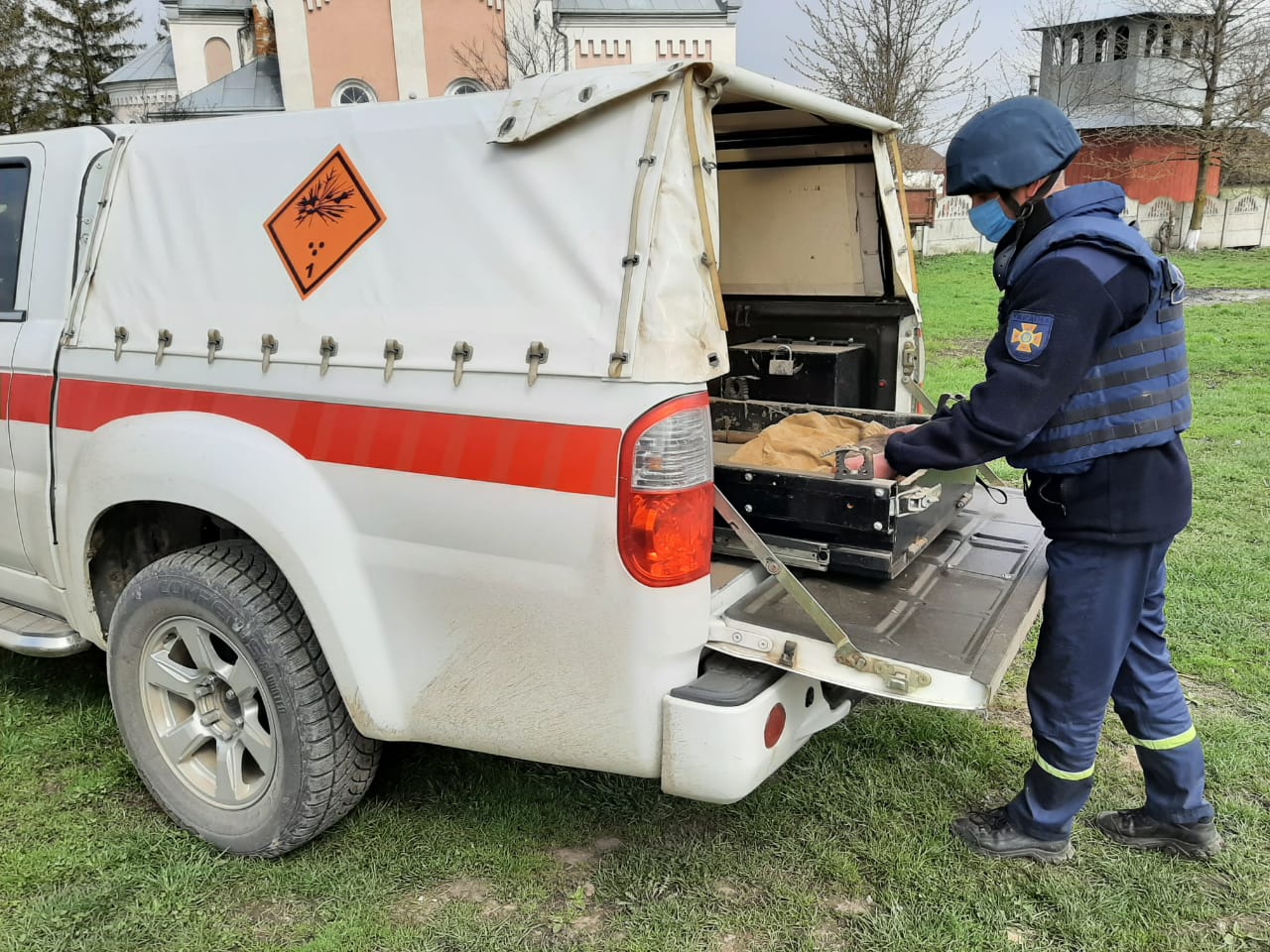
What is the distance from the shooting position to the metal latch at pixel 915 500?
272 cm

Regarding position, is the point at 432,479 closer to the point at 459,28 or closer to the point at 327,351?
the point at 327,351

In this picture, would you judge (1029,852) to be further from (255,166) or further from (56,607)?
(56,607)

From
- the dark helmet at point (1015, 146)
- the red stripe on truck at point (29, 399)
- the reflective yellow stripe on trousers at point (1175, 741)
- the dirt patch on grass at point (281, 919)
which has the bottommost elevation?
the dirt patch on grass at point (281, 919)

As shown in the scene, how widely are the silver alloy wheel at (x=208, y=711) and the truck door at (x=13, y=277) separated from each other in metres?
0.91

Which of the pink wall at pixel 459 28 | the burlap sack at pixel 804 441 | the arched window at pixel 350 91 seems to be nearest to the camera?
the burlap sack at pixel 804 441

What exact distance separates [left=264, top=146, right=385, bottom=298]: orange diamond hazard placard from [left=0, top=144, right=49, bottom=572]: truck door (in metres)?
1.22

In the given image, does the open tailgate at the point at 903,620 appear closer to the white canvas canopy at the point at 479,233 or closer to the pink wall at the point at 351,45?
the white canvas canopy at the point at 479,233

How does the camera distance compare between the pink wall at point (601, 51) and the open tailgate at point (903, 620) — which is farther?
the pink wall at point (601, 51)

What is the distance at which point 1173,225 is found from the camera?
3016cm

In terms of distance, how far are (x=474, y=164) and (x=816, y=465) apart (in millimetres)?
1454

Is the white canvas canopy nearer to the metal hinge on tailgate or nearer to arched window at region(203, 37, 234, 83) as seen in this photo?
the metal hinge on tailgate

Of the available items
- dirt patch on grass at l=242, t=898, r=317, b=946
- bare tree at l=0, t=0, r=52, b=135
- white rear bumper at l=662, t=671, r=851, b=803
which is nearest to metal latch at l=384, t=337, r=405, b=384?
white rear bumper at l=662, t=671, r=851, b=803

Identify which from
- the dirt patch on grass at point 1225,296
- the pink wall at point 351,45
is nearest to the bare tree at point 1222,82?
the dirt patch on grass at point 1225,296

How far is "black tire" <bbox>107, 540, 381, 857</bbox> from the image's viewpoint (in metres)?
2.77
